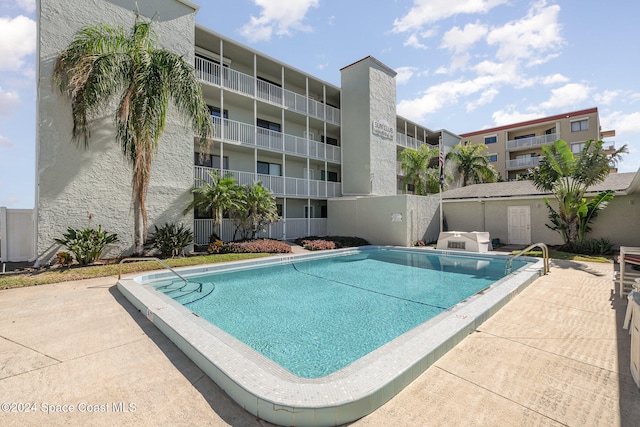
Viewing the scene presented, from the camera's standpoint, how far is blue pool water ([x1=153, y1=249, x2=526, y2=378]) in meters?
4.83

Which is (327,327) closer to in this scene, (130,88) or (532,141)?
(130,88)

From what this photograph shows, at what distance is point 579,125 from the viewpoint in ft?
104

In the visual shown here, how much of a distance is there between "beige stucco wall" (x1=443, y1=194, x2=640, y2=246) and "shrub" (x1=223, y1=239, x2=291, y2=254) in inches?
477

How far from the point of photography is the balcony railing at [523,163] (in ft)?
110

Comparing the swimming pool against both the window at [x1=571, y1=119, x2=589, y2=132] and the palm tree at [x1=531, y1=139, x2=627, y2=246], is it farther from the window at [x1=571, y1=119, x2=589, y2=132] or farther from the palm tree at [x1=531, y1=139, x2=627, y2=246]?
the window at [x1=571, y1=119, x2=589, y2=132]

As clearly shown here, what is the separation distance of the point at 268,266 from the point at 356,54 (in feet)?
59.4

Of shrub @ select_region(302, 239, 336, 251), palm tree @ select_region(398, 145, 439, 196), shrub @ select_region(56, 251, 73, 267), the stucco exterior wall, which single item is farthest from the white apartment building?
shrub @ select_region(302, 239, 336, 251)

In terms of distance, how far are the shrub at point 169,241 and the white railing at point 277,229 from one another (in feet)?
7.48

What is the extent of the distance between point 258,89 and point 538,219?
18.0 m

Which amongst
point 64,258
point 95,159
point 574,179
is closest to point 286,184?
point 95,159

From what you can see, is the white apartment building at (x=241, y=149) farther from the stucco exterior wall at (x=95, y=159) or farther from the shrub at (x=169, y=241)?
the shrub at (x=169, y=241)

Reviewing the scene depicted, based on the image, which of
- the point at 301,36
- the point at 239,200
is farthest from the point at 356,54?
the point at 239,200

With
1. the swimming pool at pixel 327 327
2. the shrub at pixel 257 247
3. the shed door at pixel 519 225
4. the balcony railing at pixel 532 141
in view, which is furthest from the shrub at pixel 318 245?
the balcony railing at pixel 532 141

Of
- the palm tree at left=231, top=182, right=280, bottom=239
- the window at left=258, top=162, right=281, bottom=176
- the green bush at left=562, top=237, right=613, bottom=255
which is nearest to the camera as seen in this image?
the green bush at left=562, top=237, right=613, bottom=255
